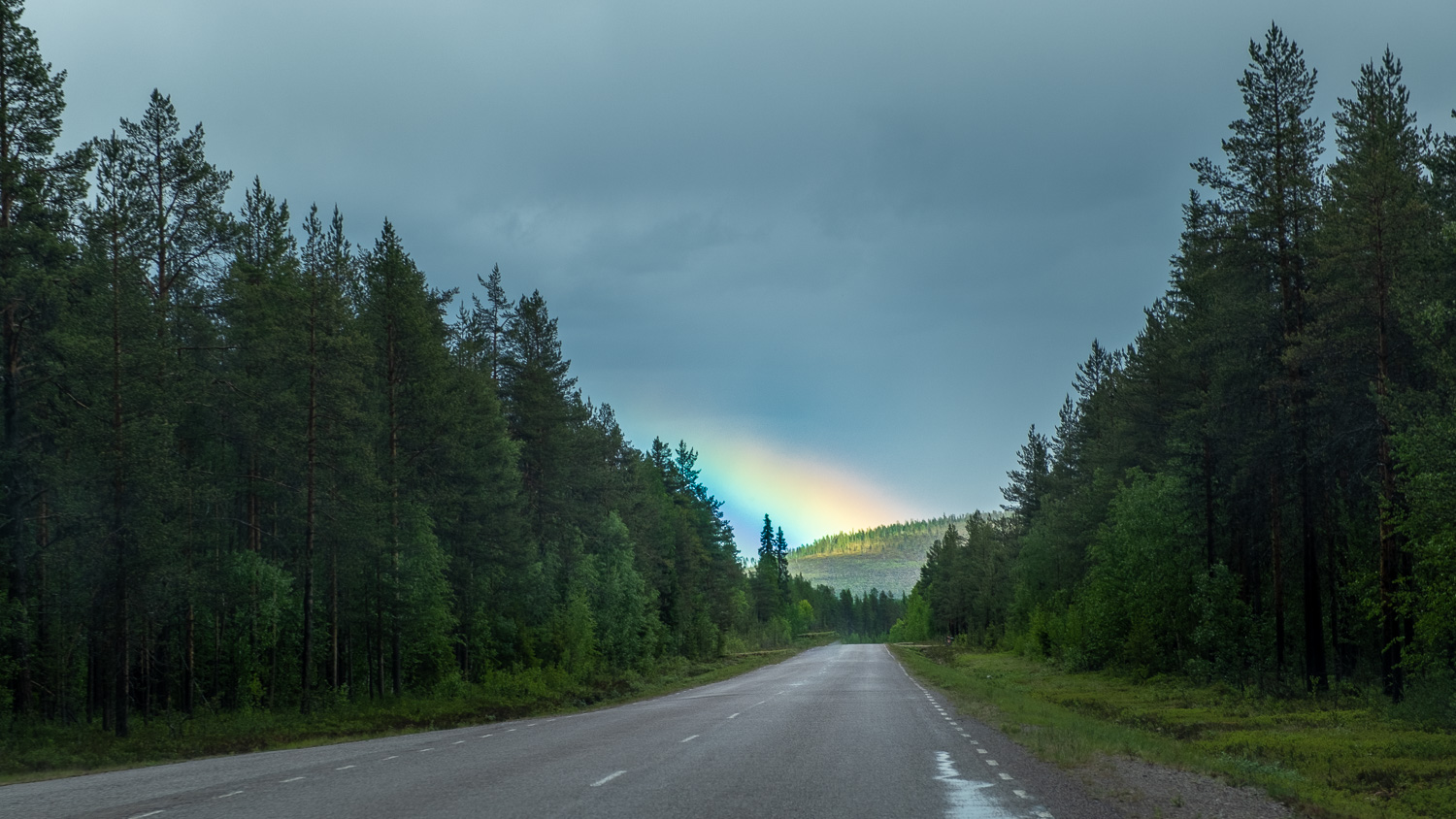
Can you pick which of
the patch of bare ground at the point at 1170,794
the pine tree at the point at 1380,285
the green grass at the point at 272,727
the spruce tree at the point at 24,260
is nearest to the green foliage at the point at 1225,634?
the pine tree at the point at 1380,285

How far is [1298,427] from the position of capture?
30.4 m

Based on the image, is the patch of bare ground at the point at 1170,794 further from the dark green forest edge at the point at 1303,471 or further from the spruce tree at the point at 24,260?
the spruce tree at the point at 24,260

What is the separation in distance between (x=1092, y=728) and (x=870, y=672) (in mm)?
35232

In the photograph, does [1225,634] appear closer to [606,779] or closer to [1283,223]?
[1283,223]

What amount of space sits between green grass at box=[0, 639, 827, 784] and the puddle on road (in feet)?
52.6

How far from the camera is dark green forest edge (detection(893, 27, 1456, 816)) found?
67.4ft

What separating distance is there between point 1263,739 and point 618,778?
13316 mm

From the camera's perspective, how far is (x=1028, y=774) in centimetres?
1483

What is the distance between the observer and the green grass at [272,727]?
2102cm

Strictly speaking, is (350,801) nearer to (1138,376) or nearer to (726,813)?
(726,813)

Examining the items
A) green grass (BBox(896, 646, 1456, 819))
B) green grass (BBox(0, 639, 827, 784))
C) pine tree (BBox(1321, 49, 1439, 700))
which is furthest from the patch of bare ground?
green grass (BBox(0, 639, 827, 784))

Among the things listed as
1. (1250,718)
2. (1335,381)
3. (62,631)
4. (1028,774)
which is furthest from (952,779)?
(62,631)

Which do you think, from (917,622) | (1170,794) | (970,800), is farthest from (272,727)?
(917,622)

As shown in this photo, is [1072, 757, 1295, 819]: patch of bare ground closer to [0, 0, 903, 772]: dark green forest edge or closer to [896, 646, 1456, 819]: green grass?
[896, 646, 1456, 819]: green grass
